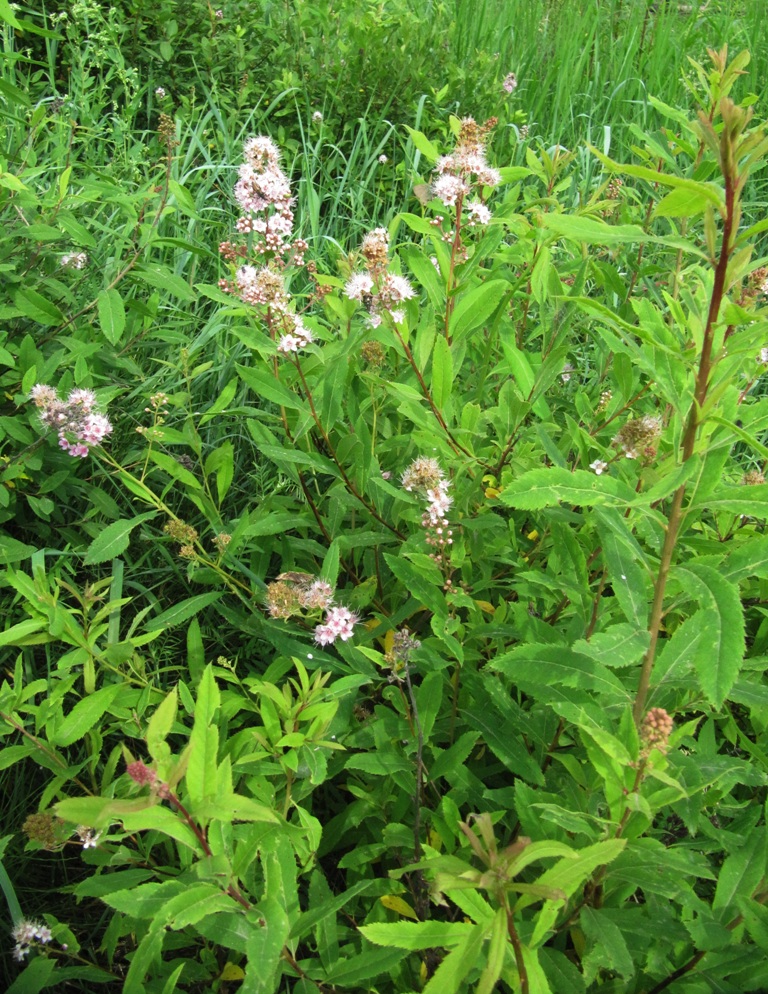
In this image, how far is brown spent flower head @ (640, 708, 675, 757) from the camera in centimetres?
102

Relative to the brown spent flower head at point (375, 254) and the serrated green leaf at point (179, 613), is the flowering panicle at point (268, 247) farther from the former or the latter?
the serrated green leaf at point (179, 613)

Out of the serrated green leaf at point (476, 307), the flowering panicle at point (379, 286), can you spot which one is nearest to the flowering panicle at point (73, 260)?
the flowering panicle at point (379, 286)

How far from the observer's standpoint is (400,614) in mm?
1681

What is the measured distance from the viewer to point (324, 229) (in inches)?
135

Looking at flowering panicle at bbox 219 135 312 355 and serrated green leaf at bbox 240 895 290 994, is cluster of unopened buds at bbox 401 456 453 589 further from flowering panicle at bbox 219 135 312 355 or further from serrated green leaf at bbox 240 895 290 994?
serrated green leaf at bbox 240 895 290 994

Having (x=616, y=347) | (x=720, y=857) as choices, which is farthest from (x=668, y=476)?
(x=720, y=857)

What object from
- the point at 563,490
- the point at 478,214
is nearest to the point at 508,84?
the point at 478,214

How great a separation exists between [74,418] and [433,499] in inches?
34.7

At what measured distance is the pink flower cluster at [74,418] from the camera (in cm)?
176

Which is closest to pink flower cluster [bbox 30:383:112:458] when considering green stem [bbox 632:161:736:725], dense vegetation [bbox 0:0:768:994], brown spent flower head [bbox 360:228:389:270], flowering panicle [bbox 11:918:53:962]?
dense vegetation [bbox 0:0:768:994]

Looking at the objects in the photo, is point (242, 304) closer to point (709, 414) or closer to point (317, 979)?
point (709, 414)

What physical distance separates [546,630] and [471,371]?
1.03 m

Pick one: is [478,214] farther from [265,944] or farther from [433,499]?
[265,944]

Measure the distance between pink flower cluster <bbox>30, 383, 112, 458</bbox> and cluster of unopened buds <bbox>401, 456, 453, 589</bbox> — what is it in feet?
2.36
